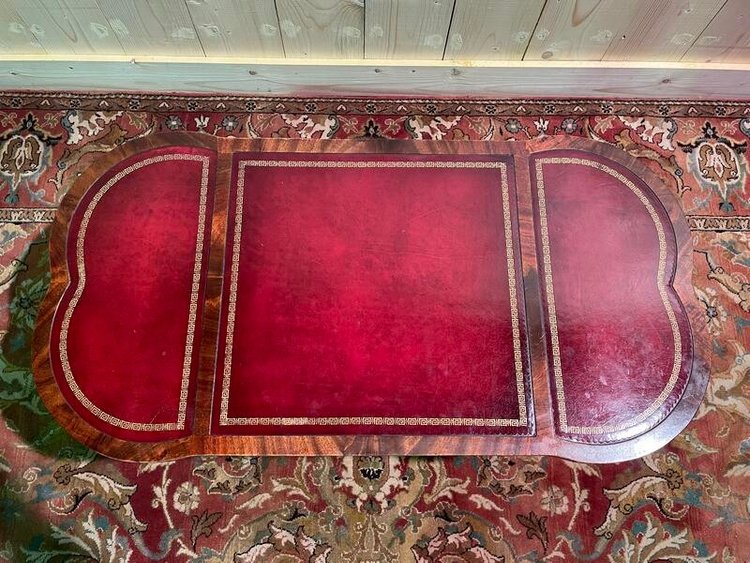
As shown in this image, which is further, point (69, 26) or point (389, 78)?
point (389, 78)

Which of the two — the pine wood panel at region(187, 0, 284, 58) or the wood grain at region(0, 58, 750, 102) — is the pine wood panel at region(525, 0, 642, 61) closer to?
the wood grain at region(0, 58, 750, 102)

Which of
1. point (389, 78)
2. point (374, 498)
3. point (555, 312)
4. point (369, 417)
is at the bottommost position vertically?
point (374, 498)

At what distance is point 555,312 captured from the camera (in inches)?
55.0

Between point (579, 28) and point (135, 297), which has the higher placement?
point (579, 28)

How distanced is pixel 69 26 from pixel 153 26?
0.19 m

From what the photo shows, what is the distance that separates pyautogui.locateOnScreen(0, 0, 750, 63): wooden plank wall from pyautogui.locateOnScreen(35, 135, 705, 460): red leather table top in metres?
0.24

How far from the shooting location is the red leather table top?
1320mm

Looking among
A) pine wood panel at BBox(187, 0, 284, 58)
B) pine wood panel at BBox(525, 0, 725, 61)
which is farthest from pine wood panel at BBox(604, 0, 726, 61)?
pine wood panel at BBox(187, 0, 284, 58)

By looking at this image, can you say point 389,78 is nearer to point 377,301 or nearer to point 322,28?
point 322,28

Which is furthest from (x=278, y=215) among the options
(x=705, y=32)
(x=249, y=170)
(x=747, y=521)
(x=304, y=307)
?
(x=747, y=521)

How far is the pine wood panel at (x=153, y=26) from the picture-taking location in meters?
1.29

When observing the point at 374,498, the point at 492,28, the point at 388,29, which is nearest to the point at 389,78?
the point at 388,29

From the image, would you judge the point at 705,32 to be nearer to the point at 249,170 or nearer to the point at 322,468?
the point at 249,170

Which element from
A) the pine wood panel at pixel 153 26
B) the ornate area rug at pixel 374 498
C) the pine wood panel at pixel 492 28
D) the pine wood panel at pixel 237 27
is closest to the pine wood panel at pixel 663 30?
the pine wood panel at pixel 492 28
